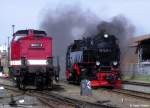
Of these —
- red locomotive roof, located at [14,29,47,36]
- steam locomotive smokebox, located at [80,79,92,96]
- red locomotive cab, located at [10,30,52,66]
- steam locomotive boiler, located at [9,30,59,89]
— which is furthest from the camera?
red locomotive roof, located at [14,29,47,36]

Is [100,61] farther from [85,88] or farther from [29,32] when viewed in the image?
[85,88]

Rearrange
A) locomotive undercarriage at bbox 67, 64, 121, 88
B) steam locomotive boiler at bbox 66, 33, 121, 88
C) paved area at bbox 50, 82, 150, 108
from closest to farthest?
paved area at bbox 50, 82, 150, 108, locomotive undercarriage at bbox 67, 64, 121, 88, steam locomotive boiler at bbox 66, 33, 121, 88

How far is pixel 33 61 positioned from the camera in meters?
28.4

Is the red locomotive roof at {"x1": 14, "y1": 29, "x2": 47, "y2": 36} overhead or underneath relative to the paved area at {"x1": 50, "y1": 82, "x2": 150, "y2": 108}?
overhead

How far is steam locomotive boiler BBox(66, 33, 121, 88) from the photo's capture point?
97.3 feet

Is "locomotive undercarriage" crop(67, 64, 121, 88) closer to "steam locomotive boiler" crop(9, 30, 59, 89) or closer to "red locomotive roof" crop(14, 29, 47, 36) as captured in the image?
"steam locomotive boiler" crop(9, 30, 59, 89)

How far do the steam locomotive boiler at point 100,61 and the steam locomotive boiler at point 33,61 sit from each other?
2642 millimetres

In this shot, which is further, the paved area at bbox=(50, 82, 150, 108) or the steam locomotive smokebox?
the steam locomotive smokebox

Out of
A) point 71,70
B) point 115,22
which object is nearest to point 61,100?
point 71,70

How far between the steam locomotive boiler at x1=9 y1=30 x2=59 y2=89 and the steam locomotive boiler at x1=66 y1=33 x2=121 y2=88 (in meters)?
2.64

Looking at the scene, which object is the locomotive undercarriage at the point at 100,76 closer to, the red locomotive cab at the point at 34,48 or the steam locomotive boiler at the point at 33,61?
the steam locomotive boiler at the point at 33,61

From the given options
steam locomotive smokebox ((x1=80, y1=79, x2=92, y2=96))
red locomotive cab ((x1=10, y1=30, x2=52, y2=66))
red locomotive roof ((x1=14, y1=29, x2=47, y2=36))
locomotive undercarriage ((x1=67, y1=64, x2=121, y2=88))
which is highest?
red locomotive roof ((x1=14, y1=29, x2=47, y2=36))

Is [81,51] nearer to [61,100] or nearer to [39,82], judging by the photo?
[39,82]

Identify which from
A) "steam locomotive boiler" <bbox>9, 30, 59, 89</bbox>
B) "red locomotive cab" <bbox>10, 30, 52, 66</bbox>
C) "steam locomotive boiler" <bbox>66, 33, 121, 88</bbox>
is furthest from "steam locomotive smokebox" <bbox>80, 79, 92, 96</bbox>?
"steam locomotive boiler" <bbox>66, 33, 121, 88</bbox>
